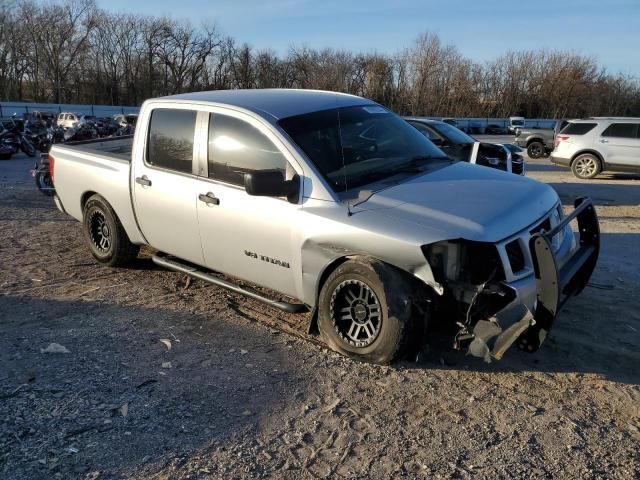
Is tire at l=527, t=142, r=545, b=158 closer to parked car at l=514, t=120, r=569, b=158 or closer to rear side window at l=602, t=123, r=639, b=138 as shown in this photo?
parked car at l=514, t=120, r=569, b=158

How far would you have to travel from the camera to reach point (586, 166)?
15.9 meters

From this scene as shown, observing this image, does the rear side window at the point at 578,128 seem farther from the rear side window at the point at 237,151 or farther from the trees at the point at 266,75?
the trees at the point at 266,75

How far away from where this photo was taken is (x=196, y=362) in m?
4.12

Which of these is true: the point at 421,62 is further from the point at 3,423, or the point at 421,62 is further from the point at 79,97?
the point at 3,423

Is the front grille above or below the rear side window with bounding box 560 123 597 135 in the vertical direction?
below

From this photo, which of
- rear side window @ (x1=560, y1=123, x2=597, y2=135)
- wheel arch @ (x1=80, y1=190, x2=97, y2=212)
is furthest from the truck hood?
rear side window @ (x1=560, y1=123, x2=597, y2=135)

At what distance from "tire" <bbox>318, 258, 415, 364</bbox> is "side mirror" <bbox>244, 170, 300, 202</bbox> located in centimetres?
70

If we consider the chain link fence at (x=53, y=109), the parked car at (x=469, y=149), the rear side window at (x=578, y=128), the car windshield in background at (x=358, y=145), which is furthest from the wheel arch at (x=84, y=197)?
the chain link fence at (x=53, y=109)

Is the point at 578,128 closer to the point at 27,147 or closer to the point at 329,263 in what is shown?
the point at 329,263

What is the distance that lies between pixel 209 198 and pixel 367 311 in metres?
1.71

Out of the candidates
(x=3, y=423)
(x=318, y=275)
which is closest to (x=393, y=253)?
(x=318, y=275)

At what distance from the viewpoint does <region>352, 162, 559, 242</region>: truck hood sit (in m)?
3.59

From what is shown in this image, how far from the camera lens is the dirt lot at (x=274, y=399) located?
299cm

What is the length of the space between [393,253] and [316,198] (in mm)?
763
